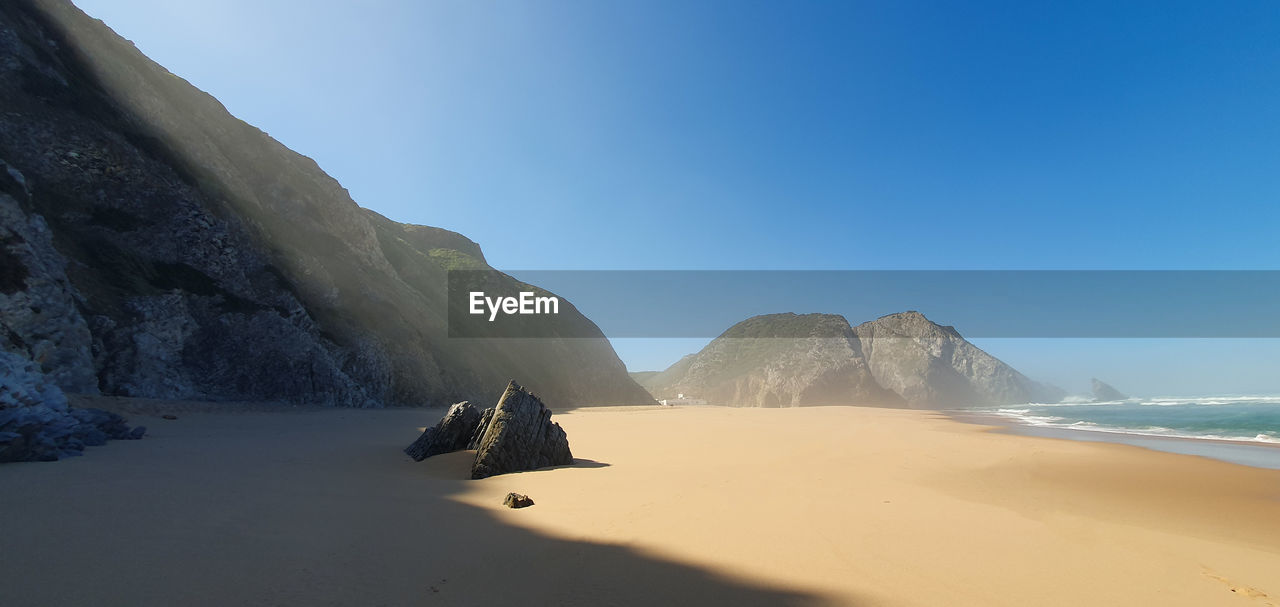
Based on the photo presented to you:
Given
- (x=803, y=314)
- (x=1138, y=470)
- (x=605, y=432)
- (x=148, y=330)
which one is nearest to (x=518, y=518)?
(x=605, y=432)

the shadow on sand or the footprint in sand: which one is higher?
the shadow on sand

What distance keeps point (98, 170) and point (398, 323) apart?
45.2 ft

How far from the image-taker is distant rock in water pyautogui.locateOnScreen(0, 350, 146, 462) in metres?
5.68

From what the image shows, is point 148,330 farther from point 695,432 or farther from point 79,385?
point 695,432

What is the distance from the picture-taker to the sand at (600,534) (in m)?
2.89

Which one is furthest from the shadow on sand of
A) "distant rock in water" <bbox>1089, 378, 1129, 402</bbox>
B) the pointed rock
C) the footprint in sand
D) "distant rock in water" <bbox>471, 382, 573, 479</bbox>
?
"distant rock in water" <bbox>1089, 378, 1129, 402</bbox>

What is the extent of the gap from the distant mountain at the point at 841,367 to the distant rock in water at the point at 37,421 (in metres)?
80.9

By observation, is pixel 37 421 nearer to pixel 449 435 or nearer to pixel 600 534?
pixel 449 435

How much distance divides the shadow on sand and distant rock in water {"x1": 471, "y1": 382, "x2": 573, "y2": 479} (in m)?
1.27

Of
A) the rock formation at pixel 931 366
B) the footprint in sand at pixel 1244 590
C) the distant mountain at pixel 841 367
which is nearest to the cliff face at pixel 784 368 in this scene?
the distant mountain at pixel 841 367

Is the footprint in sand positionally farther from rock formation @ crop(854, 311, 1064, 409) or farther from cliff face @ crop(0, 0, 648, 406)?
rock formation @ crop(854, 311, 1064, 409)

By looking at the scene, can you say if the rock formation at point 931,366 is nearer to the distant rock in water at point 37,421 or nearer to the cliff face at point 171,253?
the cliff face at point 171,253

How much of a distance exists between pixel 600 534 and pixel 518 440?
3.74m

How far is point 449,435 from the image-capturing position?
8.58 meters
